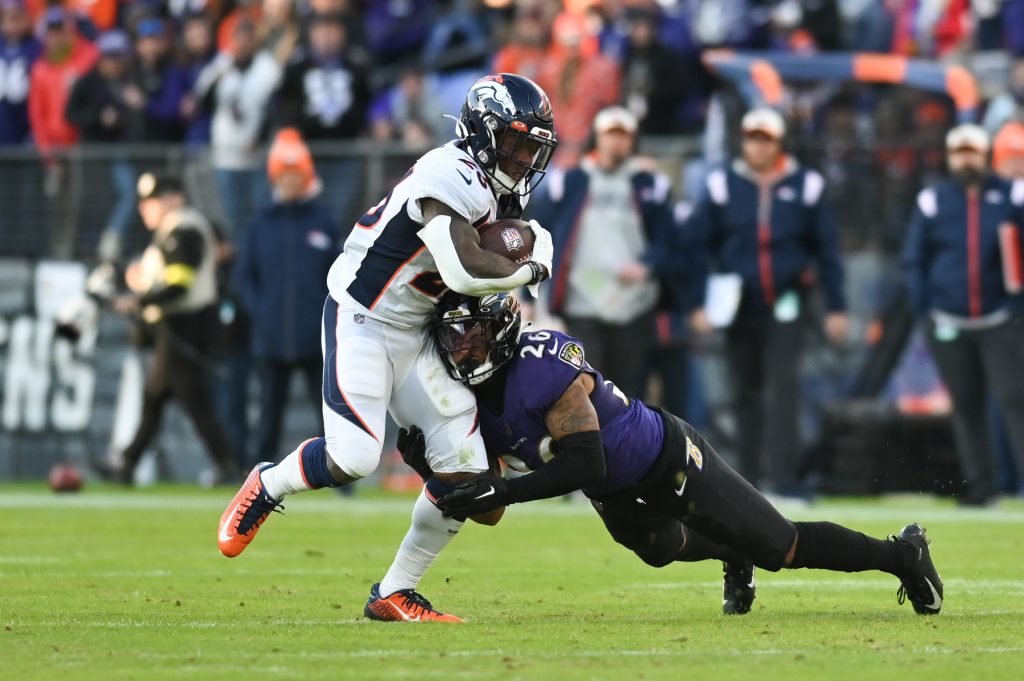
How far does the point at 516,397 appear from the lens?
6.63 m

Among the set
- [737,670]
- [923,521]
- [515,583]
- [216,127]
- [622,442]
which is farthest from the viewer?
[216,127]

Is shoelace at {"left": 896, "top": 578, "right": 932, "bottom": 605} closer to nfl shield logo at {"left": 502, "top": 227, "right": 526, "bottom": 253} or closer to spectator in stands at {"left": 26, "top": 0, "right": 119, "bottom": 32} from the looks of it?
nfl shield logo at {"left": 502, "top": 227, "right": 526, "bottom": 253}

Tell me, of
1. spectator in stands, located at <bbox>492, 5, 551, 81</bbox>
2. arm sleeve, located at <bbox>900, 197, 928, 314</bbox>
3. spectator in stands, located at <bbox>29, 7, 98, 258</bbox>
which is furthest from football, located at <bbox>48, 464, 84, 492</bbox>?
arm sleeve, located at <bbox>900, 197, 928, 314</bbox>

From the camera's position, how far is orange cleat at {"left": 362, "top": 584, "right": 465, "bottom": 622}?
6.75 meters

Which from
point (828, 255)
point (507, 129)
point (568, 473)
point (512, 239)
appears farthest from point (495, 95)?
point (828, 255)

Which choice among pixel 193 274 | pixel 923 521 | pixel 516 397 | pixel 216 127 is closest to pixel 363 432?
pixel 516 397

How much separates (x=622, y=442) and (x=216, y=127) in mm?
9851

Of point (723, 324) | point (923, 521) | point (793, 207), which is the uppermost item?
point (793, 207)

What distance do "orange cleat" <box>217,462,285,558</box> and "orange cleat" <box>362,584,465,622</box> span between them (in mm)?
477

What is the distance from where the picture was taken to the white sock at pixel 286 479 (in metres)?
6.81

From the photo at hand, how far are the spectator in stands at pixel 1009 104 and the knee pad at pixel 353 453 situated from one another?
823 centimetres

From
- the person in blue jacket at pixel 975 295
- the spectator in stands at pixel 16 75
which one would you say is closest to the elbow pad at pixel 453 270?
the person in blue jacket at pixel 975 295

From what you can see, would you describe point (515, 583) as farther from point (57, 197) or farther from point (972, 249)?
point (57, 197)

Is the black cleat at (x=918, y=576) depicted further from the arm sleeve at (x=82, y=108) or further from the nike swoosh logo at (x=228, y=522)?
the arm sleeve at (x=82, y=108)
